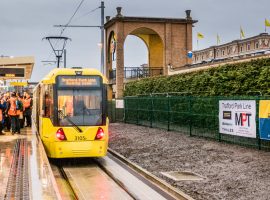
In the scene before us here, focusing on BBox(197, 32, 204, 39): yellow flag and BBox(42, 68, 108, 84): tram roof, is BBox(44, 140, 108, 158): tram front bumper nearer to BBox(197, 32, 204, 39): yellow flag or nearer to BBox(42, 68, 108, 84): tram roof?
BBox(42, 68, 108, 84): tram roof

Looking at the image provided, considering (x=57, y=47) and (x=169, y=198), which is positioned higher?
(x=57, y=47)

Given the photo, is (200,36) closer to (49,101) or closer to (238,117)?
(238,117)

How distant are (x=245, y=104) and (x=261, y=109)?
1047 mm

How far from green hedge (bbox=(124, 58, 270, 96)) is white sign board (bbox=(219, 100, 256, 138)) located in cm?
160

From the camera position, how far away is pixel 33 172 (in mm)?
11188

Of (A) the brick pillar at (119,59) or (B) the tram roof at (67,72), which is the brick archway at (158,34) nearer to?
(A) the brick pillar at (119,59)

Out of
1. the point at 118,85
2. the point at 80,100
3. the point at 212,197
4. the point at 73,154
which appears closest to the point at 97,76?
the point at 80,100

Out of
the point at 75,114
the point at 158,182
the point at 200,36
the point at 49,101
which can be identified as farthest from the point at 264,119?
the point at 200,36

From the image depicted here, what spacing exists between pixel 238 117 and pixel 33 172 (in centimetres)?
844

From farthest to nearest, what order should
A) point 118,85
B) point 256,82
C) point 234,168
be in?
1. point 118,85
2. point 256,82
3. point 234,168

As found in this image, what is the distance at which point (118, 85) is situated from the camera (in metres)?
40.9

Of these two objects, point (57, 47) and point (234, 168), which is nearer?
point (234, 168)

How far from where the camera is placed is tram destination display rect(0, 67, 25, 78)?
94.0 ft

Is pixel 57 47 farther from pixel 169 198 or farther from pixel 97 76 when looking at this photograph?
pixel 169 198
